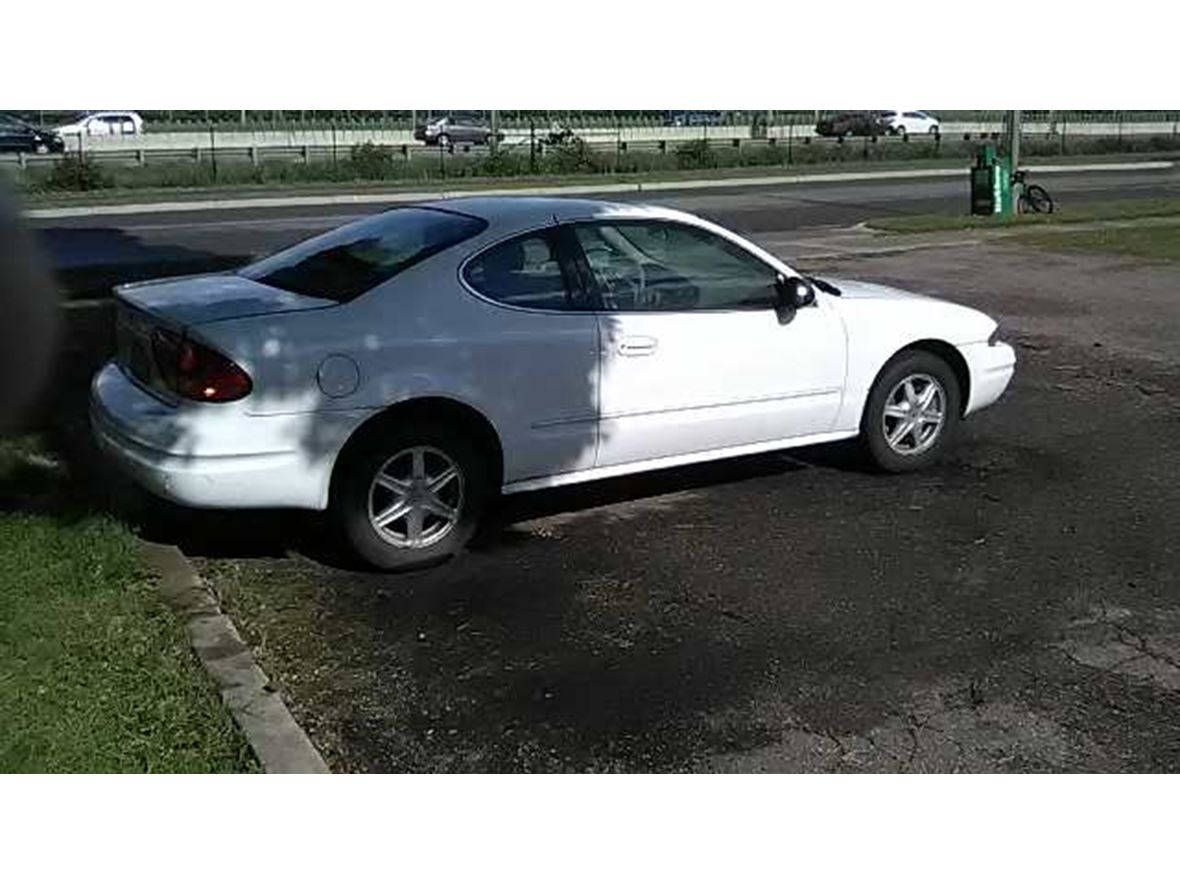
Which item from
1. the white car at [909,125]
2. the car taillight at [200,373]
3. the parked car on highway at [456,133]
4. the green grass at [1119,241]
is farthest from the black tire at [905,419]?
the white car at [909,125]

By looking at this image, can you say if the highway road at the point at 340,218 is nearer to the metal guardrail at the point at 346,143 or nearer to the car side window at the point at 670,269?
the metal guardrail at the point at 346,143

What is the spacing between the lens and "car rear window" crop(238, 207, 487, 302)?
5.32m

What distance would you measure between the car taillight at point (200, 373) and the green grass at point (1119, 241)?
14.2m

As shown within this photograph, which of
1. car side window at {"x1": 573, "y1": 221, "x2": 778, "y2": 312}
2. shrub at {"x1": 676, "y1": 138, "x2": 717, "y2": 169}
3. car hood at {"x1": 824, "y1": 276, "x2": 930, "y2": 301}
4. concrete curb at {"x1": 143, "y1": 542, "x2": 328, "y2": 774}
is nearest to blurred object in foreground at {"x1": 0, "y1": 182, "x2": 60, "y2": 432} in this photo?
concrete curb at {"x1": 143, "y1": 542, "x2": 328, "y2": 774}

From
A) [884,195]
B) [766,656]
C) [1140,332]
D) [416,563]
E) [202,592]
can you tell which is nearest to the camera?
[766,656]

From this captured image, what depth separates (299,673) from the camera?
4.21 meters

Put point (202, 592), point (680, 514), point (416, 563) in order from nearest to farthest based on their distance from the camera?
1. point (202, 592)
2. point (416, 563)
3. point (680, 514)

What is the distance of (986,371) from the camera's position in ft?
22.2

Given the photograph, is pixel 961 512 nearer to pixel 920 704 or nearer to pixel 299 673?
pixel 920 704

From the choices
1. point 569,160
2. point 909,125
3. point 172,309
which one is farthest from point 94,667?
point 909,125

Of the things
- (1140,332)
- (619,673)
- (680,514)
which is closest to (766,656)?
(619,673)

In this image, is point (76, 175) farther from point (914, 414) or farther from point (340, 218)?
point (914, 414)

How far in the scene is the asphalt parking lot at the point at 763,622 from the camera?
3.75m

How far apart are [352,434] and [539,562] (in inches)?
38.1
